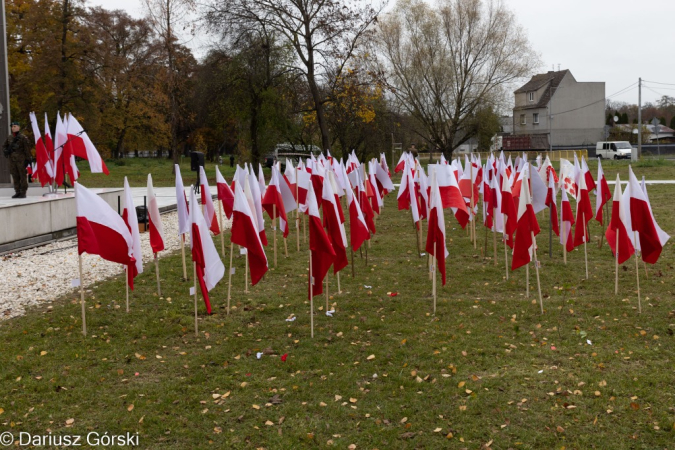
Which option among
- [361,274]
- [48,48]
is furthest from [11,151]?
[48,48]

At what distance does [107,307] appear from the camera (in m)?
8.85

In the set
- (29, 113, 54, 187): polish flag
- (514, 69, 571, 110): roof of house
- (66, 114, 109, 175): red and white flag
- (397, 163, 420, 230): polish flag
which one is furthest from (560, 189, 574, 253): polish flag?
(514, 69, 571, 110): roof of house

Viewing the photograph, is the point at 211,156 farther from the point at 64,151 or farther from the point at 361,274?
the point at 361,274

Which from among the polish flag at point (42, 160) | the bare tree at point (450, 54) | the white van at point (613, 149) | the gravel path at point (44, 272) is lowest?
the gravel path at point (44, 272)

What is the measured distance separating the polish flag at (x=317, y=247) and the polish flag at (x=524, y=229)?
2.47 m

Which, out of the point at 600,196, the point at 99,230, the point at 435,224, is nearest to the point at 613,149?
the point at 600,196

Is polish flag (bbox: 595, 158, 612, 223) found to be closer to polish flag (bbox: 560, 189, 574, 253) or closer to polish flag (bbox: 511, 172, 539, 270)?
polish flag (bbox: 560, 189, 574, 253)

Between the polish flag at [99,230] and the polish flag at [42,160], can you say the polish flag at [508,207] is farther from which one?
the polish flag at [42,160]

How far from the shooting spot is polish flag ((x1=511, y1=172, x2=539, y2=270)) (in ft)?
27.3

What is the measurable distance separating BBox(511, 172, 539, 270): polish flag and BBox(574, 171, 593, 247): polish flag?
2191 millimetres

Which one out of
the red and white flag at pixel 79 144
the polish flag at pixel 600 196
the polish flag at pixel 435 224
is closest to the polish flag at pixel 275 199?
the polish flag at pixel 435 224

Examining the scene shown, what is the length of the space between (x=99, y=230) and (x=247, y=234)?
1.68 meters

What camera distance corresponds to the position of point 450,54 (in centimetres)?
3797

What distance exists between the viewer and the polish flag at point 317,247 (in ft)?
24.4
